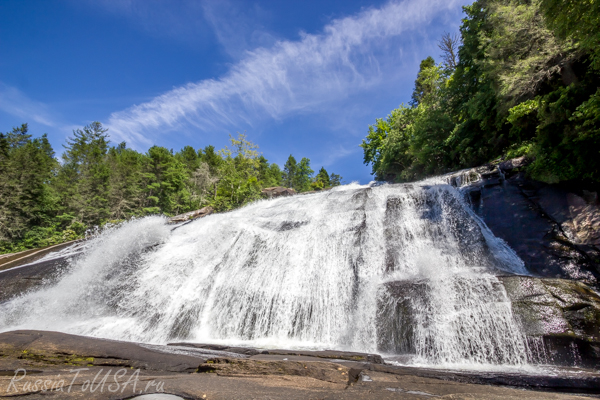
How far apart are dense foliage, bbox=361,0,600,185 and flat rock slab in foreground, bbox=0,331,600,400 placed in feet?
25.7

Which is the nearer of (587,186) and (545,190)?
(587,186)

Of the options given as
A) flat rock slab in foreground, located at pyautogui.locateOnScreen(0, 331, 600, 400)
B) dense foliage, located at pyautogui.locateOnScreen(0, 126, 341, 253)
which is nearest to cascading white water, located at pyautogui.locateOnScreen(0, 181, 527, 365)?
flat rock slab in foreground, located at pyautogui.locateOnScreen(0, 331, 600, 400)

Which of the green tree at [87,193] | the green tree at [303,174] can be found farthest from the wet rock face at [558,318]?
the green tree at [303,174]

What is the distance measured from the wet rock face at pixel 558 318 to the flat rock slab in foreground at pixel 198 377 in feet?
3.92

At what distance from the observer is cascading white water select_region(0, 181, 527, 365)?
20.6 feet

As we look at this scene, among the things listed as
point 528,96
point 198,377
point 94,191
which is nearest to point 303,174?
point 94,191

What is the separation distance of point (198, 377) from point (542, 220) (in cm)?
1147

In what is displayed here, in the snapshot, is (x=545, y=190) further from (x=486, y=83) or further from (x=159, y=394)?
(x=159, y=394)

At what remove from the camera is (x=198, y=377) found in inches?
135

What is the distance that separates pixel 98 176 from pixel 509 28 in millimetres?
45841

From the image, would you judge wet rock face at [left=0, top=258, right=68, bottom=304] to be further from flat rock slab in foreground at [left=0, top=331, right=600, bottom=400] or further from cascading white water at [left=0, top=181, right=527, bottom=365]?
flat rock slab in foreground at [left=0, top=331, right=600, bottom=400]

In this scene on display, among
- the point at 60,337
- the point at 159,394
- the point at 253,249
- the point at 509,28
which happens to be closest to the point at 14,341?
the point at 60,337

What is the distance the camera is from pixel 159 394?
→ 2631mm

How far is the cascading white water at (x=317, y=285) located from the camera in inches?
247
